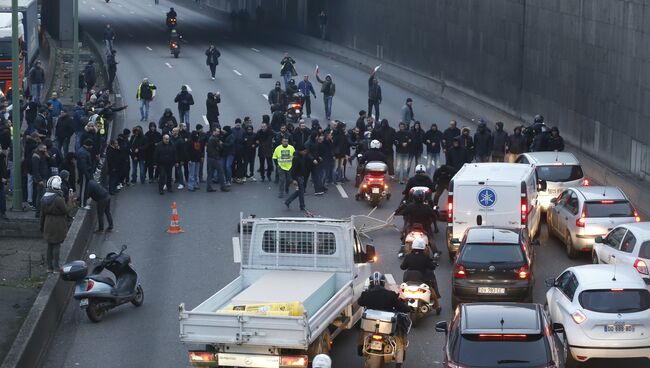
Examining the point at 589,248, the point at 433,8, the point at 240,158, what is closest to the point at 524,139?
the point at 240,158

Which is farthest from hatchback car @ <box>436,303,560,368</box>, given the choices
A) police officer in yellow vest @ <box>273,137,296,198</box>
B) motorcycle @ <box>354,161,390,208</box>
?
police officer in yellow vest @ <box>273,137,296,198</box>

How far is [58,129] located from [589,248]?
50.7 ft

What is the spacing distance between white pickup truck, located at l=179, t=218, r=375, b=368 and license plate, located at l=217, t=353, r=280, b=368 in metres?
0.01

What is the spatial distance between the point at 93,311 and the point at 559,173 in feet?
41.7

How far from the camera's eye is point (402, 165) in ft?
120

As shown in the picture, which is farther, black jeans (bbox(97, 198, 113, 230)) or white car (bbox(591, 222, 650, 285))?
black jeans (bbox(97, 198, 113, 230))

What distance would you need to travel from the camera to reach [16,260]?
2839 cm

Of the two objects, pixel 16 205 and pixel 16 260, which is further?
pixel 16 205

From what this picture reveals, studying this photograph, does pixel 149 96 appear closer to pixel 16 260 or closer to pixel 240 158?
pixel 240 158

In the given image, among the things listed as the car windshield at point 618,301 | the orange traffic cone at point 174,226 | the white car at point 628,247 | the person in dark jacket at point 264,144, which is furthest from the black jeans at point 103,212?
the car windshield at point 618,301

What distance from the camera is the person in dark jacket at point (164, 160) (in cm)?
3469

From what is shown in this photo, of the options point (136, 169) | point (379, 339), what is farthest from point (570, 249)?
point (136, 169)

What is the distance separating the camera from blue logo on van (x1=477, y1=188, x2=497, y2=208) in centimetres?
2723

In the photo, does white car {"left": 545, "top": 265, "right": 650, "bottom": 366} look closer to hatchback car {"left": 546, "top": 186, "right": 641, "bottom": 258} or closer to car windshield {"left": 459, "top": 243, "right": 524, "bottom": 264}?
car windshield {"left": 459, "top": 243, "right": 524, "bottom": 264}
